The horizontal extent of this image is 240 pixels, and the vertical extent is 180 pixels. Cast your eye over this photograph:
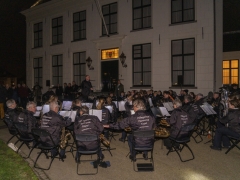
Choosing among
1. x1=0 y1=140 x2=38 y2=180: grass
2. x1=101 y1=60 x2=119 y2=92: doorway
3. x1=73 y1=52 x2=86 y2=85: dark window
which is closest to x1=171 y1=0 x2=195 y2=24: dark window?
x1=101 y1=60 x2=119 y2=92: doorway

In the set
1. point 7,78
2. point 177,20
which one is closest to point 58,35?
point 177,20

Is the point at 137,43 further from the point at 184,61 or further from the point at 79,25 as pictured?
the point at 79,25

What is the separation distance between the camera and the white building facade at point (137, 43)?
14031 millimetres

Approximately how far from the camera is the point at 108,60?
17.7 meters

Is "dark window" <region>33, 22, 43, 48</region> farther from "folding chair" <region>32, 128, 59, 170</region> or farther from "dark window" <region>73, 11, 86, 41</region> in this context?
"folding chair" <region>32, 128, 59, 170</region>

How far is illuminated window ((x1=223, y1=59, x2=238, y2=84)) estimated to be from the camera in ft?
65.9

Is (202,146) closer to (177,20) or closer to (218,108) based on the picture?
(218,108)

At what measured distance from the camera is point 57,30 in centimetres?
2139

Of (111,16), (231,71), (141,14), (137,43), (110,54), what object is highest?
(111,16)

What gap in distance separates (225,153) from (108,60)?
1230 cm

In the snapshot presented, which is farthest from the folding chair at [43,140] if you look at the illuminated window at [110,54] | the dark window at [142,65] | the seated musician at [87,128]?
the illuminated window at [110,54]

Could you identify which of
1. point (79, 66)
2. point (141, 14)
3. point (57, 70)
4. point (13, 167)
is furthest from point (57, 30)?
point (13, 167)

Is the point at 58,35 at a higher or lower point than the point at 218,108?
higher

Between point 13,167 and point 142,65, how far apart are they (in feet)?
39.5
